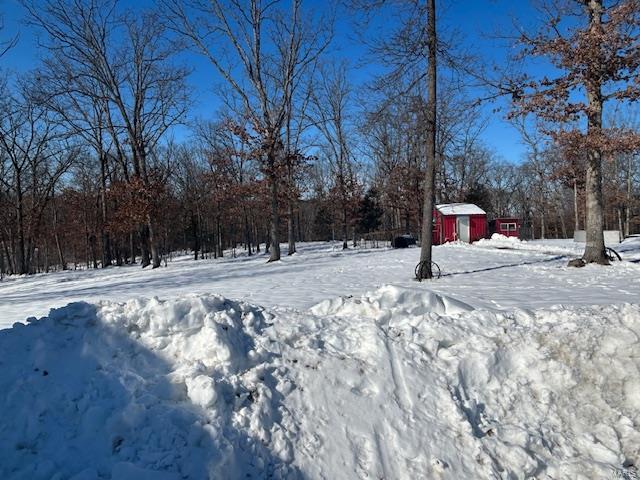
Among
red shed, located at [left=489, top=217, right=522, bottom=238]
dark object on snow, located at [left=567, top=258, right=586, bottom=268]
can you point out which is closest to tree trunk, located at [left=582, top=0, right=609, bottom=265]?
dark object on snow, located at [left=567, top=258, right=586, bottom=268]

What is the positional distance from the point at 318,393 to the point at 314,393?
38mm

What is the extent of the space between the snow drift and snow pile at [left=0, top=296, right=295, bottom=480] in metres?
0.01

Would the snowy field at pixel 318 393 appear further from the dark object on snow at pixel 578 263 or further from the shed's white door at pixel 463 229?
the shed's white door at pixel 463 229

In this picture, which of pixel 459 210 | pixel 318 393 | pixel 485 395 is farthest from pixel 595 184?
pixel 459 210

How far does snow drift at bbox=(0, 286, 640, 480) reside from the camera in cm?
331

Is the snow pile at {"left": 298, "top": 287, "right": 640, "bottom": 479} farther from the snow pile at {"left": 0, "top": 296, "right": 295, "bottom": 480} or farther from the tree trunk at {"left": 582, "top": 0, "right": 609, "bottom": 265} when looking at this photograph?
the tree trunk at {"left": 582, "top": 0, "right": 609, "bottom": 265}

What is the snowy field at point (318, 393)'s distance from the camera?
10.9ft

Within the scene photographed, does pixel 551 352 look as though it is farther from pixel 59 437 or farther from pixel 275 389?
pixel 59 437

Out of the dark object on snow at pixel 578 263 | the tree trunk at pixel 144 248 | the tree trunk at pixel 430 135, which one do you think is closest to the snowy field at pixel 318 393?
the tree trunk at pixel 430 135

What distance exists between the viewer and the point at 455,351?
4.54 m

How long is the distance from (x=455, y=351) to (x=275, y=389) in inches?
77.7

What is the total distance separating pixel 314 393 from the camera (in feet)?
13.2

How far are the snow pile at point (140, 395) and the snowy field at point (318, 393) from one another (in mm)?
13

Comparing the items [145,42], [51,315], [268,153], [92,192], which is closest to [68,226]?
[92,192]
